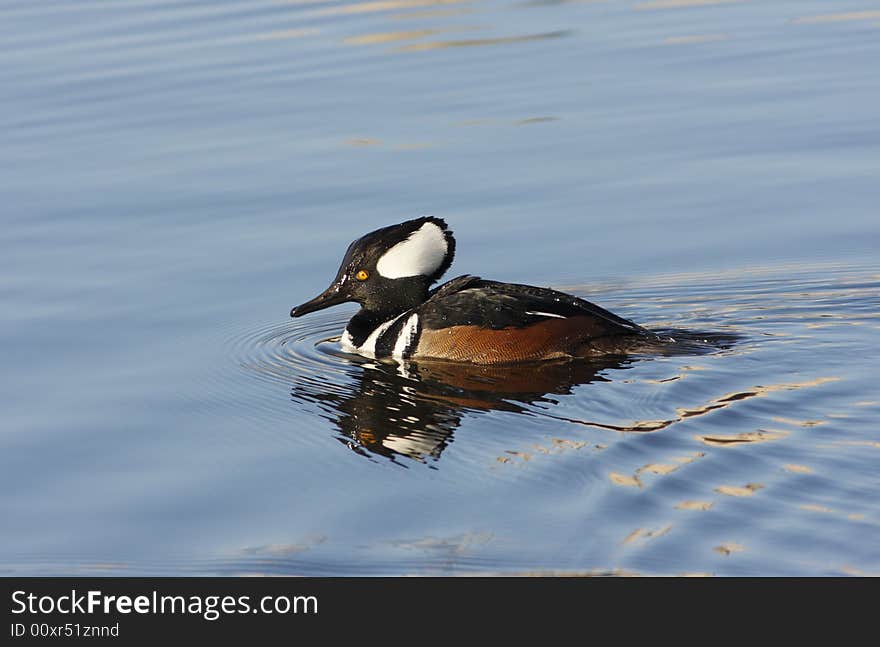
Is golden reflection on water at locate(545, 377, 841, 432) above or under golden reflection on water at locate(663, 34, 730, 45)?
under

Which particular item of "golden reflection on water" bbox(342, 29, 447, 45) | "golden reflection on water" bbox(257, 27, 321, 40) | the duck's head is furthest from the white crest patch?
"golden reflection on water" bbox(257, 27, 321, 40)

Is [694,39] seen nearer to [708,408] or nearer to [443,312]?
[443,312]

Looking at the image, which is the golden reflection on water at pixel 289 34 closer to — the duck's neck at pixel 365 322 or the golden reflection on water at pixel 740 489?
the duck's neck at pixel 365 322

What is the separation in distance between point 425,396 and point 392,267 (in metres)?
1.53

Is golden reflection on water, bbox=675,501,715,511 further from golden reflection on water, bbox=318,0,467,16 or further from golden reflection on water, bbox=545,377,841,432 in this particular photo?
golden reflection on water, bbox=318,0,467,16

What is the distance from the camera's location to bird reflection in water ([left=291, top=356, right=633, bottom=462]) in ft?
23.6

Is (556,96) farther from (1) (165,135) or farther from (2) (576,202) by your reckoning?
(1) (165,135)

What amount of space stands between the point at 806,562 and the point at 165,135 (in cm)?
920

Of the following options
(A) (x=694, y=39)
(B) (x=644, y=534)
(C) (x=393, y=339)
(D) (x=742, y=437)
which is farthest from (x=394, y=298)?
(A) (x=694, y=39)

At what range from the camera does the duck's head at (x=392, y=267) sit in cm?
912

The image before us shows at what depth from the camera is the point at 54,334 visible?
8922mm

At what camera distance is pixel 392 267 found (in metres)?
9.25

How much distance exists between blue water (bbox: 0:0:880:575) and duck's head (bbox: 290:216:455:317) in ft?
1.20

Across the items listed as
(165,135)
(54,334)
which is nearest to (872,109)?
(165,135)
